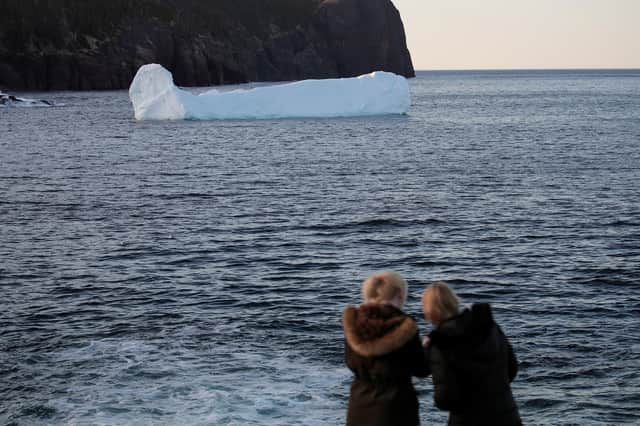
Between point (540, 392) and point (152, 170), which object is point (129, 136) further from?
point (540, 392)

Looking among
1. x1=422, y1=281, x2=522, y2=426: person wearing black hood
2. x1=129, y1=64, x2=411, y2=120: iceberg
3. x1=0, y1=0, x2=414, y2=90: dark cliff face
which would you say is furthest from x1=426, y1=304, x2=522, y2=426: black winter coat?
x1=0, y1=0, x2=414, y2=90: dark cliff face

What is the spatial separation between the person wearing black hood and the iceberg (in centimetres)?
5839

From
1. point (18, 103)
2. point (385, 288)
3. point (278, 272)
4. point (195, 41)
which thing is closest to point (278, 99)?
point (18, 103)

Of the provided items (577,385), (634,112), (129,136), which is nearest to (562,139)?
(129,136)

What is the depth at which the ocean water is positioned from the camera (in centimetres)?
1347

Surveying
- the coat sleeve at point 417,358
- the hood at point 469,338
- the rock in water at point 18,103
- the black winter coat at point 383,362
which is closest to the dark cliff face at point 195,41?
the rock in water at point 18,103

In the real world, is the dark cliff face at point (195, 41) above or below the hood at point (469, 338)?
above

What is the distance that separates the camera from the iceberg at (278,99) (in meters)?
65.4

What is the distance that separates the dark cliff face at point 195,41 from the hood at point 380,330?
372 feet

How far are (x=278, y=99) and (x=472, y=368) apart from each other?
61.4 m

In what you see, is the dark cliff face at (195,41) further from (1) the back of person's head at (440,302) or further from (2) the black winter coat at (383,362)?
(1) the back of person's head at (440,302)

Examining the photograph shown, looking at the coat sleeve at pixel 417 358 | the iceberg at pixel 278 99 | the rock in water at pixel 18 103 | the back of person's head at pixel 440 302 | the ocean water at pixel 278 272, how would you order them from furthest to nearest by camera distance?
the rock in water at pixel 18 103, the iceberg at pixel 278 99, the ocean water at pixel 278 272, the coat sleeve at pixel 417 358, the back of person's head at pixel 440 302

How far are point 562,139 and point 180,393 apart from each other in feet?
154

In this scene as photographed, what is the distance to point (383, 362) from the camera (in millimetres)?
6625
